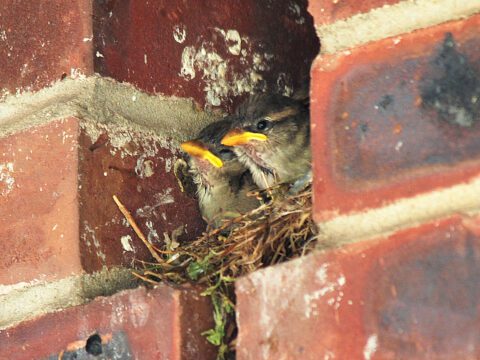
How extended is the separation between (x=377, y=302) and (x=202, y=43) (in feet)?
3.13

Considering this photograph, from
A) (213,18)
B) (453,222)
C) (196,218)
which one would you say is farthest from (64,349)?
(213,18)

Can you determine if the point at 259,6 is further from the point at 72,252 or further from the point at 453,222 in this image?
the point at 453,222

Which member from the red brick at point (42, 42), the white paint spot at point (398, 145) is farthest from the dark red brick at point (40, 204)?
the white paint spot at point (398, 145)

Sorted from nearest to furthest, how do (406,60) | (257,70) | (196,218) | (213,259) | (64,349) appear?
(406,60)
(64,349)
(213,259)
(196,218)
(257,70)

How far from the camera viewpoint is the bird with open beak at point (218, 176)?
7.12 ft

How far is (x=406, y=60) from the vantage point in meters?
1.29

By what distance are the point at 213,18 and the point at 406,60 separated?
33.9 inches

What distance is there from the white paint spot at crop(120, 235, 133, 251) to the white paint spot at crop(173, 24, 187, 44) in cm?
43

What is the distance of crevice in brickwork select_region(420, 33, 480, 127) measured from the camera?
4.02 feet

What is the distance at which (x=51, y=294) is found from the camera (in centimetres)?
163

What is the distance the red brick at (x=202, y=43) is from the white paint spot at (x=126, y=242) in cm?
28

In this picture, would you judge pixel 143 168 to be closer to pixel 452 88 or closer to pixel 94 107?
pixel 94 107

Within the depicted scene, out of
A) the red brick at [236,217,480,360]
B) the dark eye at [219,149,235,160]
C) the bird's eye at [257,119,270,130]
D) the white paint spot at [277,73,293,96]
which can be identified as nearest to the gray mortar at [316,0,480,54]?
the red brick at [236,217,480,360]

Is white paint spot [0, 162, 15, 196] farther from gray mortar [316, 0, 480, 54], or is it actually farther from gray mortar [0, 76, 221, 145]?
gray mortar [316, 0, 480, 54]
